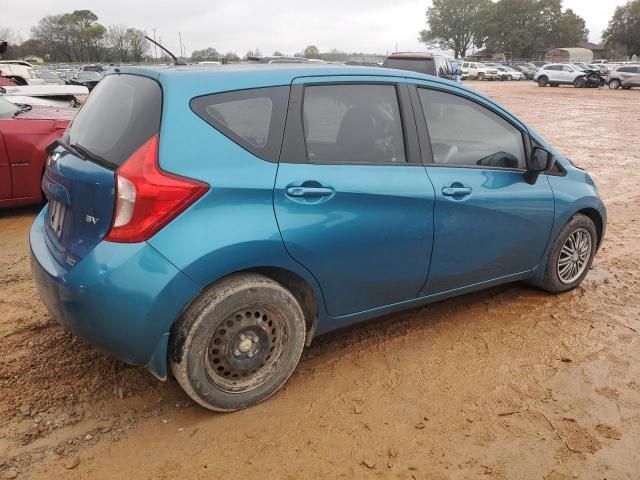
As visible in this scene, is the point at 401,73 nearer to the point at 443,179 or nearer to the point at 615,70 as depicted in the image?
the point at 443,179

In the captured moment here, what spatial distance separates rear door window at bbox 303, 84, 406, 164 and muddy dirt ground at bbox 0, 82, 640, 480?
3.92 feet

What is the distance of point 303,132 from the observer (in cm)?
269

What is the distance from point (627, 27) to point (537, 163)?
293 feet

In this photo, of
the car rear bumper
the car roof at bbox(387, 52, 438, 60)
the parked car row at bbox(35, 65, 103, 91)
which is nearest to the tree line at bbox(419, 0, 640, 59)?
the parked car row at bbox(35, 65, 103, 91)

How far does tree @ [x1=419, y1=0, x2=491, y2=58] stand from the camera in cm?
9556

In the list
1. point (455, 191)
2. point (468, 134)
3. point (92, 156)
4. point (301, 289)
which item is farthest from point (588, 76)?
point (92, 156)

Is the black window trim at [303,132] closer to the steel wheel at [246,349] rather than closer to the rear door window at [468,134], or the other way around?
the rear door window at [468,134]

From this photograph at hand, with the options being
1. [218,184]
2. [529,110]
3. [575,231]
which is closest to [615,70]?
[529,110]

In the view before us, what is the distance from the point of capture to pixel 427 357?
10.6ft

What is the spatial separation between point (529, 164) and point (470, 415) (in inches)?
67.6

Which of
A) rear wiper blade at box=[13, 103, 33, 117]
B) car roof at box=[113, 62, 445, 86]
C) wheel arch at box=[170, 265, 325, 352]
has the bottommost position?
wheel arch at box=[170, 265, 325, 352]

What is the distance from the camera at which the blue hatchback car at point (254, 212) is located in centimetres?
231

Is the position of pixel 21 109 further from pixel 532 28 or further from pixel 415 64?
pixel 532 28

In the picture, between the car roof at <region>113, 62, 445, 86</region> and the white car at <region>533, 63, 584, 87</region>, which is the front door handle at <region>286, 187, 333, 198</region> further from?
the white car at <region>533, 63, 584, 87</region>
